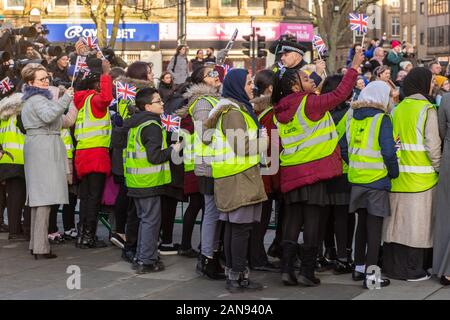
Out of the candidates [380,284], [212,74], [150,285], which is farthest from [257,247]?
[212,74]

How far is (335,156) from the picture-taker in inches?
324

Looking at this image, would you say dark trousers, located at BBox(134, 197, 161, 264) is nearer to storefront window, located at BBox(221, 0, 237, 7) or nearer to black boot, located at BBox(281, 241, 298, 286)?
black boot, located at BBox(281, 241, 298, 286)

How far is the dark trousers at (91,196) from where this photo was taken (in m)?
10.4

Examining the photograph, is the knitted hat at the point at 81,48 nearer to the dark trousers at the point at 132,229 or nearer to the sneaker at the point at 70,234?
the sneaker at the point at 70,234

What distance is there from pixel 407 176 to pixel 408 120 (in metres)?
0.53

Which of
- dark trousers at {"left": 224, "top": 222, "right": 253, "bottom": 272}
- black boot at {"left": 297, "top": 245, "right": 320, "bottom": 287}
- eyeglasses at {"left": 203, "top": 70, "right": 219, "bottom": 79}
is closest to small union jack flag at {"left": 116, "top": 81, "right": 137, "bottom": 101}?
eyeglasses at {"left": 203, "top": 70, "right": 219, "bottom": 79}

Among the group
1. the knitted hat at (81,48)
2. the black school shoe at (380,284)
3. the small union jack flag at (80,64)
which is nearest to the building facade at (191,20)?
the knitted hat at (81,48)

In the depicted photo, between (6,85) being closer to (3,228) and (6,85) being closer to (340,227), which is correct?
(3,228)

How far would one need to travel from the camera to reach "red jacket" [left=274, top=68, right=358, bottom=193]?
26.1 feet

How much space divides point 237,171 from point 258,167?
9.1 inches

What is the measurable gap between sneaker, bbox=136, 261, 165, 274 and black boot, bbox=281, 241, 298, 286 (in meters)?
1.46

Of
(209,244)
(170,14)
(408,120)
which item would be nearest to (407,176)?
(408,120)

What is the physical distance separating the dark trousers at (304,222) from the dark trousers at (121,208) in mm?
2503
